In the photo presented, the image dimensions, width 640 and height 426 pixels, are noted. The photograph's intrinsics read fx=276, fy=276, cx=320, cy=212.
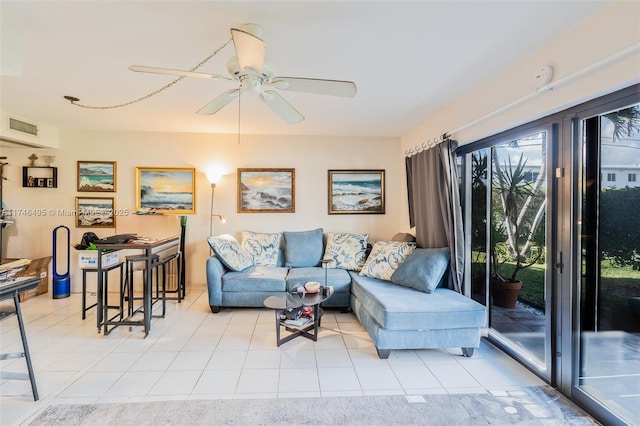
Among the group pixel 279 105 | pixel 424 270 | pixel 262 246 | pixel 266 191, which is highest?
pixel 279 105

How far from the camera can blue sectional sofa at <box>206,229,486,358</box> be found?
2.30 meters

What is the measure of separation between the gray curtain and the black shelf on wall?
5048mm

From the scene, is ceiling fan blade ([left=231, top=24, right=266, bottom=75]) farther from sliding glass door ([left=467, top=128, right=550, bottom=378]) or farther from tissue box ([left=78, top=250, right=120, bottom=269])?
tissue box ([left=78, top=250, right=120, bottom=269])

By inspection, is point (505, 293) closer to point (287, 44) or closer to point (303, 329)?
point (303, 329)

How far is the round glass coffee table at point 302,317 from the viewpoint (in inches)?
98.7

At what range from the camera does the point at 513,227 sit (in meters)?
2.44

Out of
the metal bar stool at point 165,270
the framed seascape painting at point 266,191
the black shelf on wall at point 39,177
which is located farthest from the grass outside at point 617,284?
the black shelf on wall at point 39,177

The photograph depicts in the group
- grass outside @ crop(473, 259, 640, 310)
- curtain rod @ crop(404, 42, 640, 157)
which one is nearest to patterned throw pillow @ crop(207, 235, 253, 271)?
curtain rod @ crop(404, 42, 640, 157)

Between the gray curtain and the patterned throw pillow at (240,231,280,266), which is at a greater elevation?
the gray curtain

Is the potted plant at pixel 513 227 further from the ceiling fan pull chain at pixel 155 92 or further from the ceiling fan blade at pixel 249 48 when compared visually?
the ceiling fan pull chain at pixel 155 92

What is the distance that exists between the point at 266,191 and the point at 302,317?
2069 mm

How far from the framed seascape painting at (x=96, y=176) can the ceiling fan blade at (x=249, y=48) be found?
11.6ft

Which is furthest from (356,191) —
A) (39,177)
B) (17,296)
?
(39,177)

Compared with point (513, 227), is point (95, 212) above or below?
above
